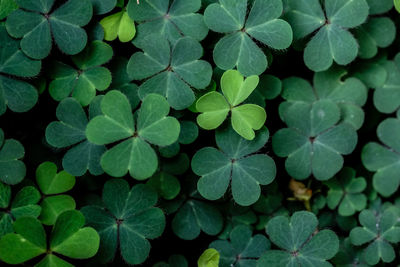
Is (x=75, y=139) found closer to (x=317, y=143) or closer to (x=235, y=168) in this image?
(x=235, y=168)

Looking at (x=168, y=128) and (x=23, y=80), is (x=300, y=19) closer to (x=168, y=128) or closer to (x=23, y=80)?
(x=168, y=128)

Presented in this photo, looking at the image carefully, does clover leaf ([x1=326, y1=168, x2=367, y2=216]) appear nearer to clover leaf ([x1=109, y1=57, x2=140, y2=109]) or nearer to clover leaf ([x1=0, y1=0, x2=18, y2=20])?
clover leaf ([x1=109, y1=57, x2=140, y2=109])

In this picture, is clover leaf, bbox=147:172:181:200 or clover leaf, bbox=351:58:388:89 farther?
clover leaf, bbox=351:58:388:89

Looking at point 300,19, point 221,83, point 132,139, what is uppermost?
point 300,19

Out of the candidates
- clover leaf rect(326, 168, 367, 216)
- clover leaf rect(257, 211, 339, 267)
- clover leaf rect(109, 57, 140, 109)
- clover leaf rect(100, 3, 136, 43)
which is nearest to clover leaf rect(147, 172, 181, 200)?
clover leaf rect(109, 57, 140, 109)

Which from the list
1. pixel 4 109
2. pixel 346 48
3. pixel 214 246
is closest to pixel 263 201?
pixel 214 246

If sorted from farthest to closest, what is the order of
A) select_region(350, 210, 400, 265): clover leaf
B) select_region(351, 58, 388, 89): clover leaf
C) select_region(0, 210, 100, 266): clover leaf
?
select_region(351, 58, 388, 89): clover leaf, select_region(350, 210, 400, 265): clover leaf, select_region(0, 210, 100, 266): clover leaf
